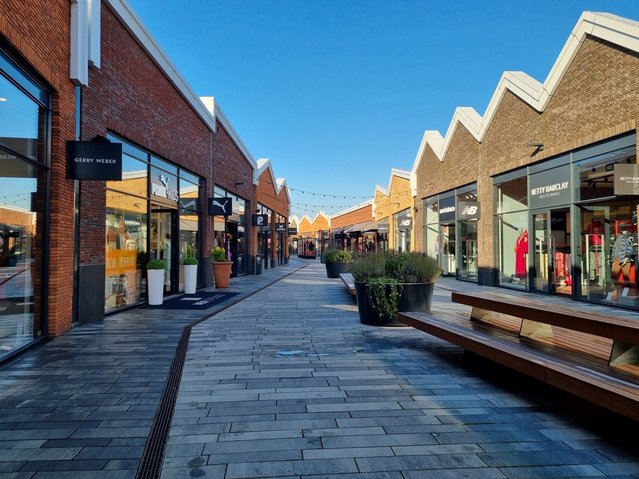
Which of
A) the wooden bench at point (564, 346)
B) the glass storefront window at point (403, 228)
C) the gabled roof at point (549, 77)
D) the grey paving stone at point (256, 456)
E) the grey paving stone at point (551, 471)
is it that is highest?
the gabled roof at point (549, 77)

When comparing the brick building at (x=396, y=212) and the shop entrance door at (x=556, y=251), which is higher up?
the brick building at (x=396, y=212)

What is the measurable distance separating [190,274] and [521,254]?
9.28 metres

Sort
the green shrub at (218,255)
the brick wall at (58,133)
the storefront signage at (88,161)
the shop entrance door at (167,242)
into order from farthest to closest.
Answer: the green shrub at (218,255) → the shop entrance door at (167,242) → the storefront signage at (88,161) → the brick wall at (58,133)

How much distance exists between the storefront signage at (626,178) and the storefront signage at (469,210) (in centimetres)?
662

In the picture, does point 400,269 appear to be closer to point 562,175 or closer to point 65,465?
point 65,465

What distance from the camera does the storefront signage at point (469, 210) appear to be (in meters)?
14.7

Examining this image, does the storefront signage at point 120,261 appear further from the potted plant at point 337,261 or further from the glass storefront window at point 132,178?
the potted plant at point 337,261

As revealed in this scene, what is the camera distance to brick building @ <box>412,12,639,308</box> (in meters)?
8.76

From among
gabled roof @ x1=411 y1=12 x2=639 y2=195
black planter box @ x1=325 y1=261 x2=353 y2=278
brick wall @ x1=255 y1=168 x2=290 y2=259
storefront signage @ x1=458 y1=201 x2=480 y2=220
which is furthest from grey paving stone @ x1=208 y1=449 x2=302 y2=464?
brick wall @ x1=255 y1=168 x2=290 y2=259

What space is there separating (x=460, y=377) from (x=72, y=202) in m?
5.64

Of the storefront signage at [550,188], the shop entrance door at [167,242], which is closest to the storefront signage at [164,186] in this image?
the shop entrance door at [167,242]

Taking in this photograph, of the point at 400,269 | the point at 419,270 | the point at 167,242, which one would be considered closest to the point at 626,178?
the point at 419,270

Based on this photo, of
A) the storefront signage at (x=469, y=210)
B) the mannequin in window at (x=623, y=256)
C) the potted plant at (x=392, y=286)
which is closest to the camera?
the potted plant at (x=392, y=286)

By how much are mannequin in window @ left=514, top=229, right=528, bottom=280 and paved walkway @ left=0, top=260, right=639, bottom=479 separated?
8307 mm
